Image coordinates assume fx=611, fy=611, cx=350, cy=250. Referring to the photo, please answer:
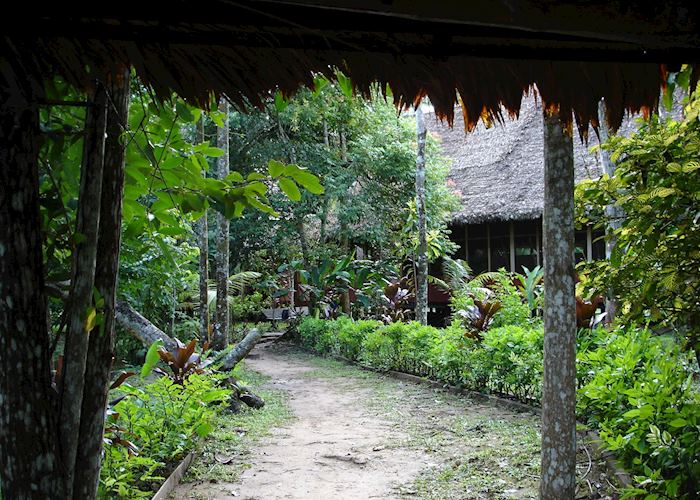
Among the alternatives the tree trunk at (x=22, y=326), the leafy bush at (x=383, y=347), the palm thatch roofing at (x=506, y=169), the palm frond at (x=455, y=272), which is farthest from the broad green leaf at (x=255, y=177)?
the palm frond at (x=455, y=272)

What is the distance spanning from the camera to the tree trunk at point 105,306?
2.11 meters

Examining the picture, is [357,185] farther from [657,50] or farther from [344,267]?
[657,50]

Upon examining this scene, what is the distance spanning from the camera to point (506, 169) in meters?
15.9

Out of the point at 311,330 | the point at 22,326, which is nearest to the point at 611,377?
the point at 22,326

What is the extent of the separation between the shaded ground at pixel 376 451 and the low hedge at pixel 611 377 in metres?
0.39

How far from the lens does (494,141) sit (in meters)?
17.5

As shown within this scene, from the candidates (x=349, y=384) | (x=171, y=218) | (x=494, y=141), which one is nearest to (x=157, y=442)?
(x=171, y=218)

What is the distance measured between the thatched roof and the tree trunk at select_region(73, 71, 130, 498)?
38.9 feet

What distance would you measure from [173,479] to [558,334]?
9.30 ft

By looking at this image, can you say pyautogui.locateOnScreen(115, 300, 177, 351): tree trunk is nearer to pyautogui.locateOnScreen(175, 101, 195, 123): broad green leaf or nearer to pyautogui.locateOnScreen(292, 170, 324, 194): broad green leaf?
pyautogui.locateOnScreen(175, 101, 195, 123): broad green leaf

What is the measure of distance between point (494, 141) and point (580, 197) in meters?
14.0

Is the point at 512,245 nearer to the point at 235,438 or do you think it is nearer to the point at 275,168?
the point at 235,438

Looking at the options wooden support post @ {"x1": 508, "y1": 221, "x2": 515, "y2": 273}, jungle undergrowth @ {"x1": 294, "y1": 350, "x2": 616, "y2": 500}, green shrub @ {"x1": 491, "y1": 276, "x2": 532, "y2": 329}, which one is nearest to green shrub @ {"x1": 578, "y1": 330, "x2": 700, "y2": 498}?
jungle undergrowth @ {"x1": 294, "y1": 350, "x2": 616, "y2": 500}

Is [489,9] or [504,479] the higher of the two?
[489,9]
